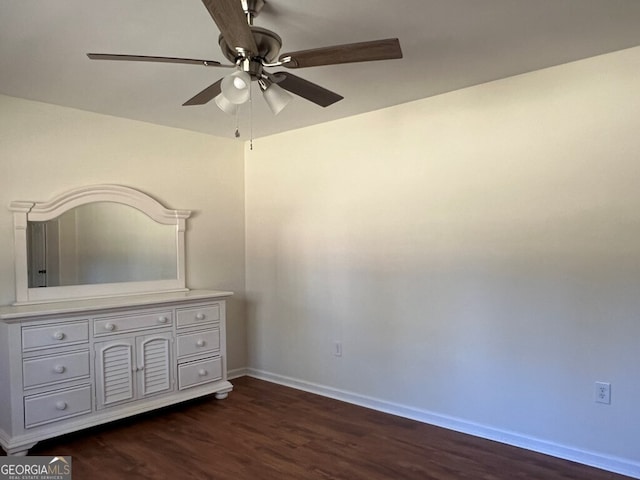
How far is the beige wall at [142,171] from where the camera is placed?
319cm

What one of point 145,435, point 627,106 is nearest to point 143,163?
point 145,435

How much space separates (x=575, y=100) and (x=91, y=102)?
3169 millimetres

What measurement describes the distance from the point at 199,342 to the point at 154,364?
40 centimetres

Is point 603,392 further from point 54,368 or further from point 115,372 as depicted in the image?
point 54,368

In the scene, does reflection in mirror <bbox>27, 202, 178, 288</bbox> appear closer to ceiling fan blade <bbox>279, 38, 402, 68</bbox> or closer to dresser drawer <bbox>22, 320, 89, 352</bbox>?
dresser drawer <bbox>22, 320, 89, 352</bbox>

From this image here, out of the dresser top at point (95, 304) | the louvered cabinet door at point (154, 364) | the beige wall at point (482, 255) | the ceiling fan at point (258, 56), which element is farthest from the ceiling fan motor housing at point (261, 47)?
the louvered cabinet door at point (154, 364)

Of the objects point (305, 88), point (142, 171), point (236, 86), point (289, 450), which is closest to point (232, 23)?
point (236, 86)

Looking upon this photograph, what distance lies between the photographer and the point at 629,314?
2514mm

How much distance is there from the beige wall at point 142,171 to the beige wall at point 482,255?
0.56 m

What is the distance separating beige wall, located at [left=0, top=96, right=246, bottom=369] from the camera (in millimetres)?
3189

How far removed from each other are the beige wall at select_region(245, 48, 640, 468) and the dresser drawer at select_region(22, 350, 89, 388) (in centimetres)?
172

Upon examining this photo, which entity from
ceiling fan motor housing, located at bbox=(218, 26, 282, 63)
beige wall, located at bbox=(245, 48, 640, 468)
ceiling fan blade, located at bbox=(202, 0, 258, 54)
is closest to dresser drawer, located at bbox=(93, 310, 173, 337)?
beige wall, located at bbox=(245, 48, 640, 468)

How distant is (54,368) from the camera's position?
2.92 meters

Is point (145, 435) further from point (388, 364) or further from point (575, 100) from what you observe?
point (575, 100)
